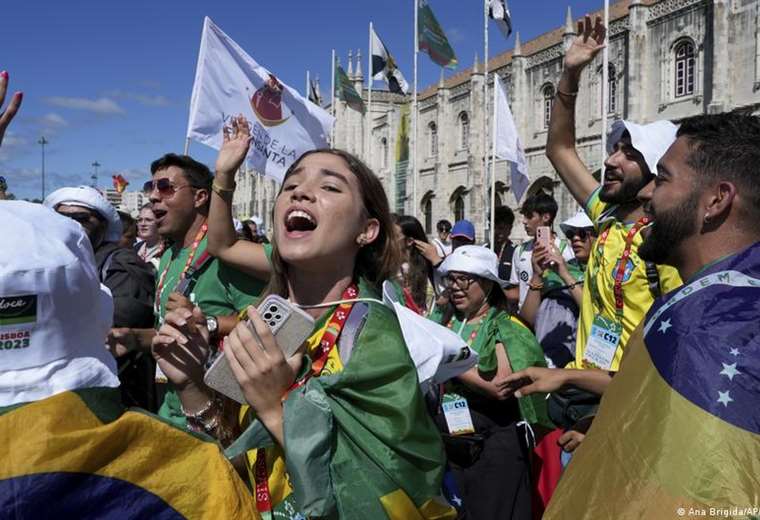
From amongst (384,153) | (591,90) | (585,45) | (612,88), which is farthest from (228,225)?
(384,153)

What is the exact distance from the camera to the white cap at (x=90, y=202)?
4.28 meters

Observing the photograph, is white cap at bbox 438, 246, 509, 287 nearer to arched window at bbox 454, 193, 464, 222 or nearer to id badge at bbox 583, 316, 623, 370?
id badge at bbox 583, 316, 623, 370

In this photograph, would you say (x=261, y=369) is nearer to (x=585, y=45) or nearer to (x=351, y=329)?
(x=351, y=329)

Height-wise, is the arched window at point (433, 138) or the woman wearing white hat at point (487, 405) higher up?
the arched window at point (433, 138)

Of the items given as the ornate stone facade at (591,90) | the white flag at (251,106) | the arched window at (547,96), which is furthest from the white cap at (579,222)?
the arched window at (547,96)

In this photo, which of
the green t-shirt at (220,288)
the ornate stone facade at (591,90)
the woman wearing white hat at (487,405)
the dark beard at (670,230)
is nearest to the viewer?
the dark beard at (670,230)

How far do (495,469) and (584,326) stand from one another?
103 cm

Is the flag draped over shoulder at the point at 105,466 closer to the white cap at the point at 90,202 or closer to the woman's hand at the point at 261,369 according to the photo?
the woman's hand at the point at 261,369

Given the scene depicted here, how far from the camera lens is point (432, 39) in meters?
18.2

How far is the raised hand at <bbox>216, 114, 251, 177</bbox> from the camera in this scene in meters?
3.43

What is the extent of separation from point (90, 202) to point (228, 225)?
1.44 m

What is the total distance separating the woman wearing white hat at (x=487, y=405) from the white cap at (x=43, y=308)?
2260 millimetres

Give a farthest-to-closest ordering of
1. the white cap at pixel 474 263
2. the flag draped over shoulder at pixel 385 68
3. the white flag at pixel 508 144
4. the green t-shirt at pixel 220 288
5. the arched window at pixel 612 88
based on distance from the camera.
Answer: the arched window at pixel 612 88 < the flag draped over shoulder at pixel 385 68 < the white flag at pixel 508 144 < the white cap at pixel 474 263 < the green t-shirt at pixel 220 288

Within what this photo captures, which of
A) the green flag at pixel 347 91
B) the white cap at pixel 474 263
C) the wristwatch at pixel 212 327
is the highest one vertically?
the green flag at pixel 347 91
